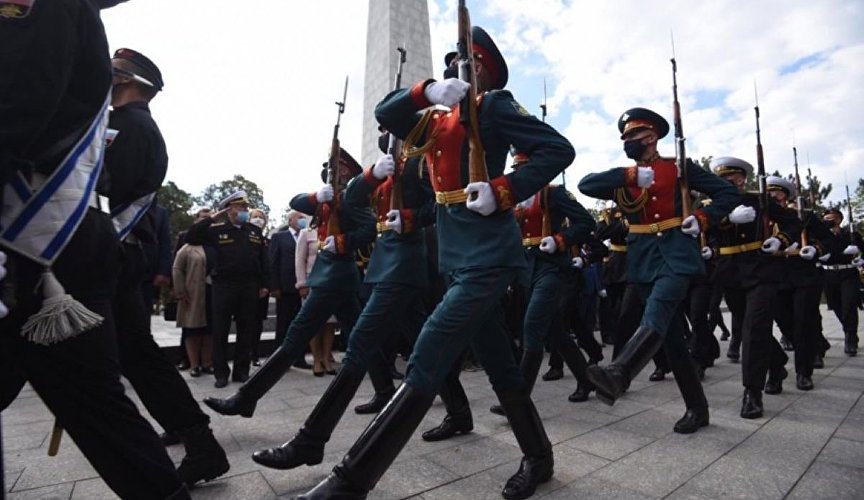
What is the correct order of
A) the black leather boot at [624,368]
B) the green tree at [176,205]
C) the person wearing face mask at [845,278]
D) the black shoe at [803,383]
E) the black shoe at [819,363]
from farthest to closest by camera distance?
the green tree at [176,205] < the person wearing face mask at [845,278] < the black shoe at [819,363] < the black shoe at [803,383] < the black leather boot at [624,368]

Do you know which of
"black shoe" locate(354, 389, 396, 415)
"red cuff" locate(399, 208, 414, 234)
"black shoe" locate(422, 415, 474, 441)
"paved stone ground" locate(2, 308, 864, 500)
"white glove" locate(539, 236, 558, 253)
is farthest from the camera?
"white glove" locate(539, 236, 558, 253)

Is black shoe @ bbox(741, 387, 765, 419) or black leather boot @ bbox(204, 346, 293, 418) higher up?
black leather boot @ bbox(204, 346, 293, 418)

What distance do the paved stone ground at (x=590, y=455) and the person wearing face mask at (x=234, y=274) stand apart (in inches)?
53.5

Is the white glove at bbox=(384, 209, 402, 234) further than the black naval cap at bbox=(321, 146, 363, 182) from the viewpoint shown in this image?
No

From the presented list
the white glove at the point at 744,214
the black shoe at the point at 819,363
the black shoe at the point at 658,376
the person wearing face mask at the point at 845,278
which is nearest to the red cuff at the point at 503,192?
the white glove at the point at 744,214

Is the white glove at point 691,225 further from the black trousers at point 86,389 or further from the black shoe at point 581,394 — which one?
the black trousers at point 86,389

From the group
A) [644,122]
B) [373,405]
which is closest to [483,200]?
[644,122]

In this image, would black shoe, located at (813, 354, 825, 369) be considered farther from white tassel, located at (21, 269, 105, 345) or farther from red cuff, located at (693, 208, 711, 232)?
white tassel, located at (21, 269, 105, 345)

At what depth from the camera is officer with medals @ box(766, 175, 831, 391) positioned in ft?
16.4

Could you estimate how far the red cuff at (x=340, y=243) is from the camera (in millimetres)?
3938

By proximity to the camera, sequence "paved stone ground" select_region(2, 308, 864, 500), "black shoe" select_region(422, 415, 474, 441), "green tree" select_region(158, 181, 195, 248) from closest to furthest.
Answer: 1. "paved stone ground" select_region(2, 308, 864, 500)
2. "black shoe" select_region(422, 415, 474, 441)
3. "green tree" select_region(158, 181, 195, 248)

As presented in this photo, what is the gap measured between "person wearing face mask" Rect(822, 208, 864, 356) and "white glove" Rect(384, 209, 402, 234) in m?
6.04

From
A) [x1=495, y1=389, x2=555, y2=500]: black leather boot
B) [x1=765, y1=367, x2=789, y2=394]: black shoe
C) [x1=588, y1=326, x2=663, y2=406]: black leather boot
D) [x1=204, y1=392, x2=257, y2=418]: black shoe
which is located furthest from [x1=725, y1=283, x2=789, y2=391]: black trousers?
[x1=204, y1=392, x2=257, y2=418]: black shoe

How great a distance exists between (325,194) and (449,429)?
6.86ft
